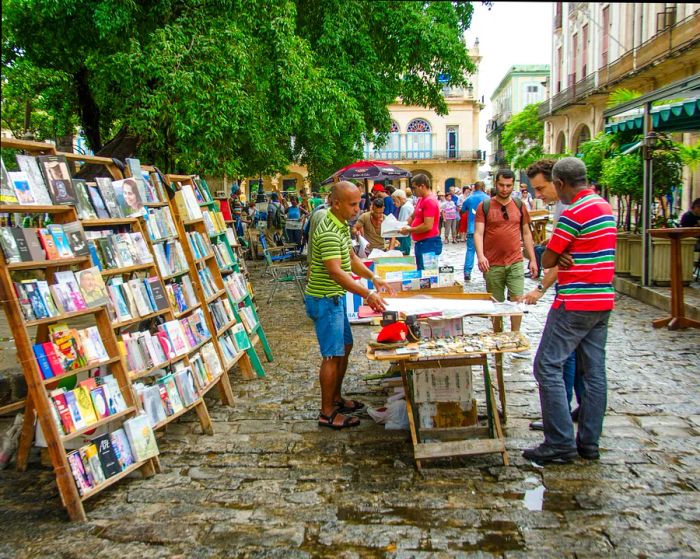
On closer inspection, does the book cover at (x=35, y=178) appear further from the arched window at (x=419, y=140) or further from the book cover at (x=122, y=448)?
the arched window at (x=419, y=140)

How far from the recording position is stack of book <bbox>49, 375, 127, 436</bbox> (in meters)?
3.78

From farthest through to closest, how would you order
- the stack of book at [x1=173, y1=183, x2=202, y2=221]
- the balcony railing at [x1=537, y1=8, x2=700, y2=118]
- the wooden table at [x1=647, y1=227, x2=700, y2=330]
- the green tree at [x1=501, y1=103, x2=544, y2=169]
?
the green tree at [x1=501, y1=103, x2=544, y2=169], the balcony railing at [x1=537, y1=8, x2=700, y2=118], the wooden table at [x1=647, y1=227, x2=700, y2=330], the stack of book at [x1=173, y1=183, x2=202, y2=221]

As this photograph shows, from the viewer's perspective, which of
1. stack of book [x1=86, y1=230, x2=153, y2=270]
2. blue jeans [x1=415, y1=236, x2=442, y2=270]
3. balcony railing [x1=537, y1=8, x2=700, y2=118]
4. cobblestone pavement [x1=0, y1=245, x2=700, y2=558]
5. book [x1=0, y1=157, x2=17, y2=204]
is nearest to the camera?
cobblestone pavement [x1=0, y1=245, x2=700, y2=558]

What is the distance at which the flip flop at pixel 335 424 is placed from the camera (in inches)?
195

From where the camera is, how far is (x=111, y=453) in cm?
401

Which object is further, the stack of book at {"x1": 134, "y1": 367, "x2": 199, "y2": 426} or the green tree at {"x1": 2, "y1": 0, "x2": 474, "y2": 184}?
the green tree at {"x1": 2, "y1": 0, "x2": 474, "y2": 184}

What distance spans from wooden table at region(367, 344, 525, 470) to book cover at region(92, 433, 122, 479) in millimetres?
1731

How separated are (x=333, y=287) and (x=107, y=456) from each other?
1930 mm

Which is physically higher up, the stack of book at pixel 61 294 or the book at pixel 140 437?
the stack of book at pixel 61 294

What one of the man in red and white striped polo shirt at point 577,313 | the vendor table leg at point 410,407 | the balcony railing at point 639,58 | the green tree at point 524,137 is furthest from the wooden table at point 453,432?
the green tree at point 524,137

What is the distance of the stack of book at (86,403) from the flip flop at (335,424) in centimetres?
153

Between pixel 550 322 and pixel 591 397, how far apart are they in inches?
21.7

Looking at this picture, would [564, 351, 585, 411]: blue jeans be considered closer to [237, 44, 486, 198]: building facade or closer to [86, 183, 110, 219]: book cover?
[86, 183, 110, 219]: book cover

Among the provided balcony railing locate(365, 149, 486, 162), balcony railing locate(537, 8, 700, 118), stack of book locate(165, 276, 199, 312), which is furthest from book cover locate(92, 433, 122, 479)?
balcony railing locate(365, 149, 486, 162)
